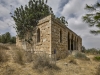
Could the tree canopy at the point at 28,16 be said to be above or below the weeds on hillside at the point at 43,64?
above

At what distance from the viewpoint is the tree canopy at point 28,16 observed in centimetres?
1154

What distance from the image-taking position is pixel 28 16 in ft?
37.9

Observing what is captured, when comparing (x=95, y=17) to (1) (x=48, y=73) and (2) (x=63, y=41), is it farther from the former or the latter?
(2) (x=63, y=41)

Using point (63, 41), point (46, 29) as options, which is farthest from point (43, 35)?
point (63, 41)

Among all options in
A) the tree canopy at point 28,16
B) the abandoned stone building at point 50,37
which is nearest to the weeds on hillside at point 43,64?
the abandoned stone building at point 50,37

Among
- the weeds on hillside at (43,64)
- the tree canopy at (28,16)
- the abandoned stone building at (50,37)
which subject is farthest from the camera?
the tree canopy at (28,16)

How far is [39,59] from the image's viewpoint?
21.1 feet

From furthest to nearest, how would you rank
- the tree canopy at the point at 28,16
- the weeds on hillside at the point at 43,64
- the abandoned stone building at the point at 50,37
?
the tree canopy at the point at 28,16 → the abandoned stone building at the point at 50,37 → the weeds on hillside at the point at 43,64

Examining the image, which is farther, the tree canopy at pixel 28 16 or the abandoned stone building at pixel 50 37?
the tree canopy at pixel 28 16

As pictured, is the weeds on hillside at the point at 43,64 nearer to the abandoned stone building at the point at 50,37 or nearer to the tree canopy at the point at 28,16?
the abandoned stone building at the point at 50,37

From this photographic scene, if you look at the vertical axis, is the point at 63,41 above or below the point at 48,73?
above

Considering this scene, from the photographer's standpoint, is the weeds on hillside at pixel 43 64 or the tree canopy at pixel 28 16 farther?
the tree canopy at pixel 28 16

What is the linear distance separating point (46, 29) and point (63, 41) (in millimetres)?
2648

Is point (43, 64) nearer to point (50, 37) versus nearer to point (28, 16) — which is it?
point (50, 37)
